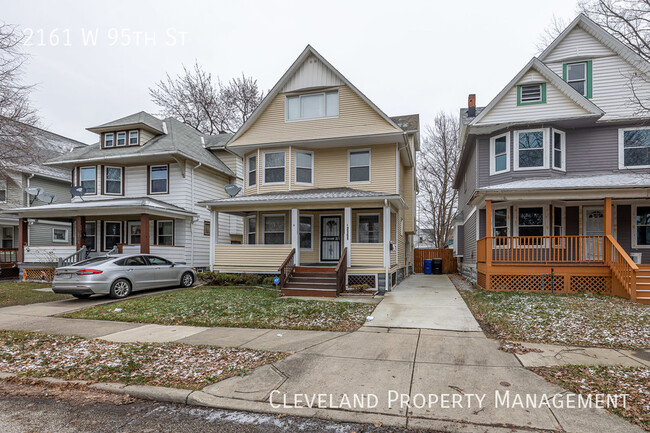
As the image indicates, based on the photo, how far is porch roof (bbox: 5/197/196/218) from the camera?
14.7m

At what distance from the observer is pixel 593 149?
13594 millimetres

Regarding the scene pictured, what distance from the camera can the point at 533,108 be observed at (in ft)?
44.4

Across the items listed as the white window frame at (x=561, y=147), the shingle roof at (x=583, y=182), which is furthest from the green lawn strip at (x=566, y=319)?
the white window frame at (x=561, y=147)

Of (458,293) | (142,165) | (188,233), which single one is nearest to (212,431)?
(458,293)

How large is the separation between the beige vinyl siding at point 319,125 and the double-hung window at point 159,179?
14.4ft

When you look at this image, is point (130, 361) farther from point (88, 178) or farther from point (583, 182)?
point (88, 178)

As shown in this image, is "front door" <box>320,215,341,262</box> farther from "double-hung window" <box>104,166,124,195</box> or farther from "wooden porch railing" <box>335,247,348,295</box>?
"double-hung window" <box>104,166,124,195</box>

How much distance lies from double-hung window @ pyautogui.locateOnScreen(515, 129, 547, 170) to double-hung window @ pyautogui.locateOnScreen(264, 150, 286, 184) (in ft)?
30.3

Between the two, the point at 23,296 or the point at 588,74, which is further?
the point at 588,74

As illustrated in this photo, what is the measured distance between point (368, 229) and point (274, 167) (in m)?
4.77

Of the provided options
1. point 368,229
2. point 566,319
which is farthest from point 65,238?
point 566,319

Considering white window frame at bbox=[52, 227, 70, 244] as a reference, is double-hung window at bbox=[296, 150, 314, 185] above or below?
above

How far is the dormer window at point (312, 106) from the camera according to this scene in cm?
1465

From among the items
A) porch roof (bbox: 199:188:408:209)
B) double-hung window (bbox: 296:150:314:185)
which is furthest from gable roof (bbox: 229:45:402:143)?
porch roof (bbox: 199:188:408:209)
